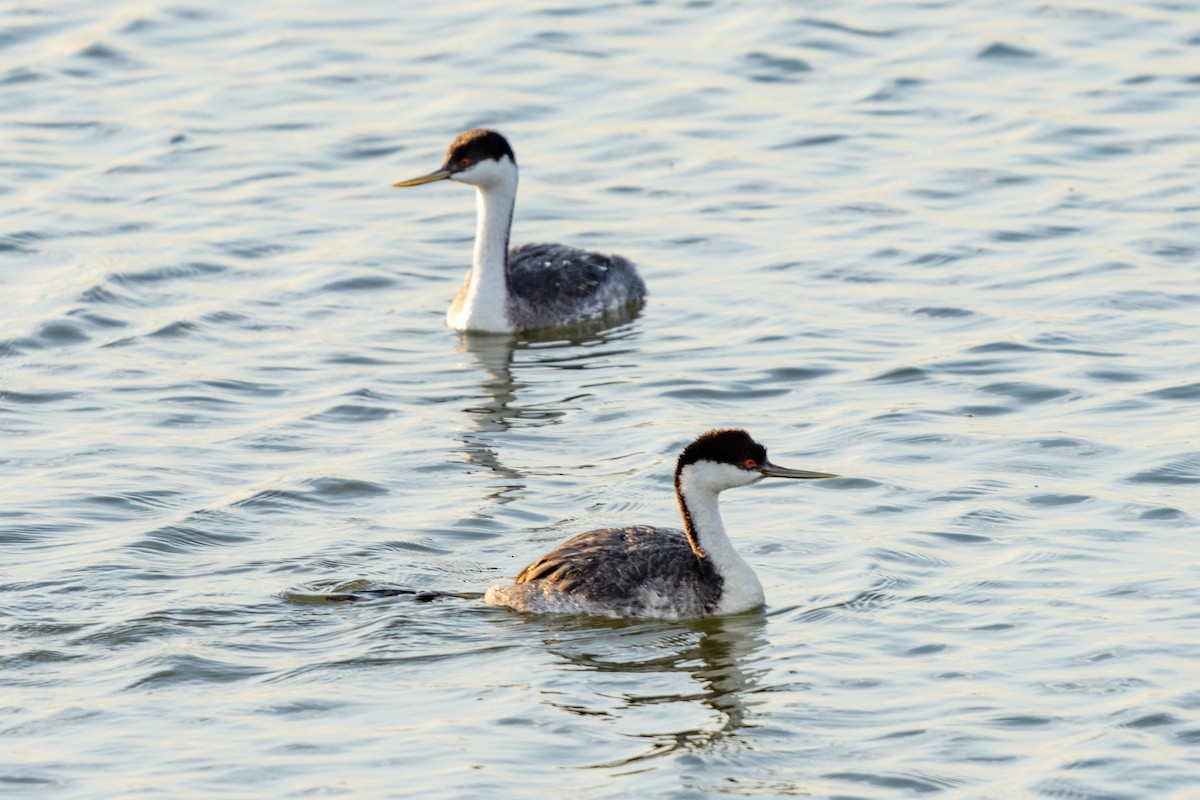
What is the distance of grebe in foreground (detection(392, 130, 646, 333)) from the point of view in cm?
1744

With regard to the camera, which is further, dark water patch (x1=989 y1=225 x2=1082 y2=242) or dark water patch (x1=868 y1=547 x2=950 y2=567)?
dark water patch (x1=989 y1=225 x2=1082 y2=242)

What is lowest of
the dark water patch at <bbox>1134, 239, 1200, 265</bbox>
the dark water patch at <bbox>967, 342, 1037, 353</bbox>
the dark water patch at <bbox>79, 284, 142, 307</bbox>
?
the dark water patch at <bbox>967, 342, 1037, 353</bbox>

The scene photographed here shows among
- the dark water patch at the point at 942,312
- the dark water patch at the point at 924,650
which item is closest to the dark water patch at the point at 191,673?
the dark water patch at the point at 924,650

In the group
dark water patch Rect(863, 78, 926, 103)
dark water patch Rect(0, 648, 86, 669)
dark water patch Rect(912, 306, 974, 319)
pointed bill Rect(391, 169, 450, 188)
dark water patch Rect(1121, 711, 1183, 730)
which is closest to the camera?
dark water patch Rect(1121, 711, 1183, 730)

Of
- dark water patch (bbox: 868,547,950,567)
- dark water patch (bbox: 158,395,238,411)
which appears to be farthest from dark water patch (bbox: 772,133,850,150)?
dark water patch (bbox: 868,547,950,567)

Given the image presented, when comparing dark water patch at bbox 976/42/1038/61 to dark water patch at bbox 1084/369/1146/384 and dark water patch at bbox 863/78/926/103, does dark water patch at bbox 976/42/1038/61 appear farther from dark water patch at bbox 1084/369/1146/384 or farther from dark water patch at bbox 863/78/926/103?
dark water patch at bbox 1084/369/1146/384

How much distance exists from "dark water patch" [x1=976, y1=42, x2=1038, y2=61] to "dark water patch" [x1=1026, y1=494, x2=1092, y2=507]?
11571 mm

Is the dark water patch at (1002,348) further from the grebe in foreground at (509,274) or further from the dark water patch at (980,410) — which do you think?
the grebe in foreground at (509,274)

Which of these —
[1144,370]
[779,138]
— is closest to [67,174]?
[779,138]

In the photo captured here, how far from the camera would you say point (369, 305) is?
17781mm

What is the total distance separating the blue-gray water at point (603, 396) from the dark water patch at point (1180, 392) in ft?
0.22

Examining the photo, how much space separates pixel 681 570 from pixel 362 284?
735cm

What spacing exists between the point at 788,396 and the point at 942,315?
2224 millimetres

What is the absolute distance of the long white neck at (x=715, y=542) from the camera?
37.6 ft
